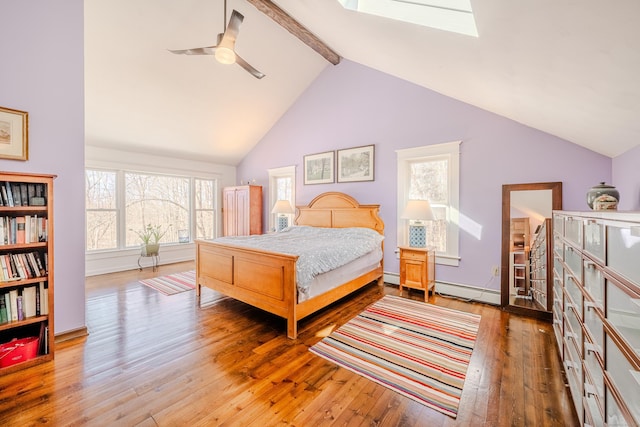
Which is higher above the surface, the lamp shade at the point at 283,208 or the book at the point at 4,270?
the lamp shade at the point at 283,208

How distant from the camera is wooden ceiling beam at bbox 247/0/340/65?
11.5 ft

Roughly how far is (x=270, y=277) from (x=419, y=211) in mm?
2152

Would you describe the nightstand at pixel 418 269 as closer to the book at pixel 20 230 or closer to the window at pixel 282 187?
the window at pixel 282 187

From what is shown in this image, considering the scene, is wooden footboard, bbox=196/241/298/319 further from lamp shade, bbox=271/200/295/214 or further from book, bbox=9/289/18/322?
lamp shade, bbox=271/200/295/214

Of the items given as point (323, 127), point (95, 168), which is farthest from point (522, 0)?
point (95, 168)

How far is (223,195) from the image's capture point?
667 cm

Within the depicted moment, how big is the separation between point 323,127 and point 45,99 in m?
3.85

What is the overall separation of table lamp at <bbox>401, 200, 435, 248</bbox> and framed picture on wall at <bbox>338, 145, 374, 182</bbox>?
3.55ft

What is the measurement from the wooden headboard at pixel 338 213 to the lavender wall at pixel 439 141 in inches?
7.0

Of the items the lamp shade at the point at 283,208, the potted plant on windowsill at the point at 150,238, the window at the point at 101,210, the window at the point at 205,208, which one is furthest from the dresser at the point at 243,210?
the window at the point at 101,210

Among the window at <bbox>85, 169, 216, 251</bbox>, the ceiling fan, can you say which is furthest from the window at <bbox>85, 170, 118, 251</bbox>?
the ceiling fan

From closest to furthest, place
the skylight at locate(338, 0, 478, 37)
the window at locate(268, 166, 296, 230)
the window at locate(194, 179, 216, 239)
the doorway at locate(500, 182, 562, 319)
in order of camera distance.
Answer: the skylight at locate(338, 0, 478, 37) < the doorway at locate(500, 182, 562, 319) < the window at locate(268, 166, 296, 230) < the window at locate(194, 179, 216, 239)

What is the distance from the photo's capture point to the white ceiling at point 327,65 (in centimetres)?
126

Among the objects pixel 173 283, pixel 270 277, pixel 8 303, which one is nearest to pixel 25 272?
pixel 8 303
